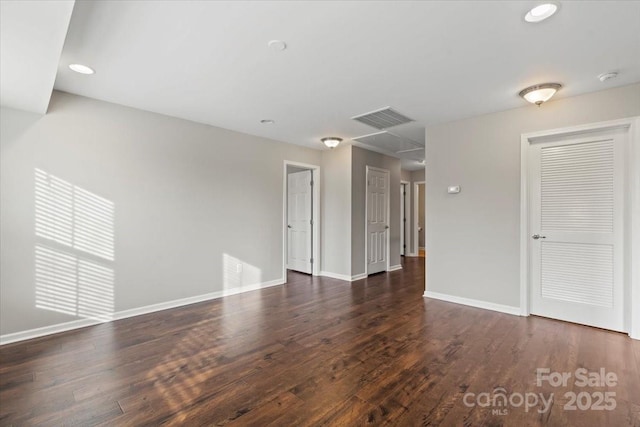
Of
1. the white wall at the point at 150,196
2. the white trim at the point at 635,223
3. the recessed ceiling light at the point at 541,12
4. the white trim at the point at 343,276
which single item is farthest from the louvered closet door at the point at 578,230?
the white wall at the point at 150,196

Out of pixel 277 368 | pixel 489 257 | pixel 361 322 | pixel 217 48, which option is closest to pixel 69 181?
pixel 217 48

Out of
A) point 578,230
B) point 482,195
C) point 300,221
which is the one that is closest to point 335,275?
point 300,221

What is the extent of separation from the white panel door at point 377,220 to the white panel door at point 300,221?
121cm

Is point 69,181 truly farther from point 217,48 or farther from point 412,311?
point 412,311

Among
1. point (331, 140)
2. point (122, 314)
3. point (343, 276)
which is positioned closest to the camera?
point (122, 314)

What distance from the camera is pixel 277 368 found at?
2.39 meters

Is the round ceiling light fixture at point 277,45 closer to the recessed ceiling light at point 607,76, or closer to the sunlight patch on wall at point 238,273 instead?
the recessed ceiling light at point 607,76

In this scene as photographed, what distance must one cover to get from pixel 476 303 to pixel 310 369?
268cm

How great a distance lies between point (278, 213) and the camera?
5.29 metres

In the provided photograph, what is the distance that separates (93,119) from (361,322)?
3.81 m

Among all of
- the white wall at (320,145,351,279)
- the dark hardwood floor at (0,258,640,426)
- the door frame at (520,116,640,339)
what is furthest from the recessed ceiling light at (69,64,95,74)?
the door frame at (520,116,640,339)

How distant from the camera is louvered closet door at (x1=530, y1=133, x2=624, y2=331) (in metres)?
3.17

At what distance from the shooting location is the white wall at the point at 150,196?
9.68 ft

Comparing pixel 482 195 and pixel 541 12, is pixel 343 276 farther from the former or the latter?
pixel 541 12
